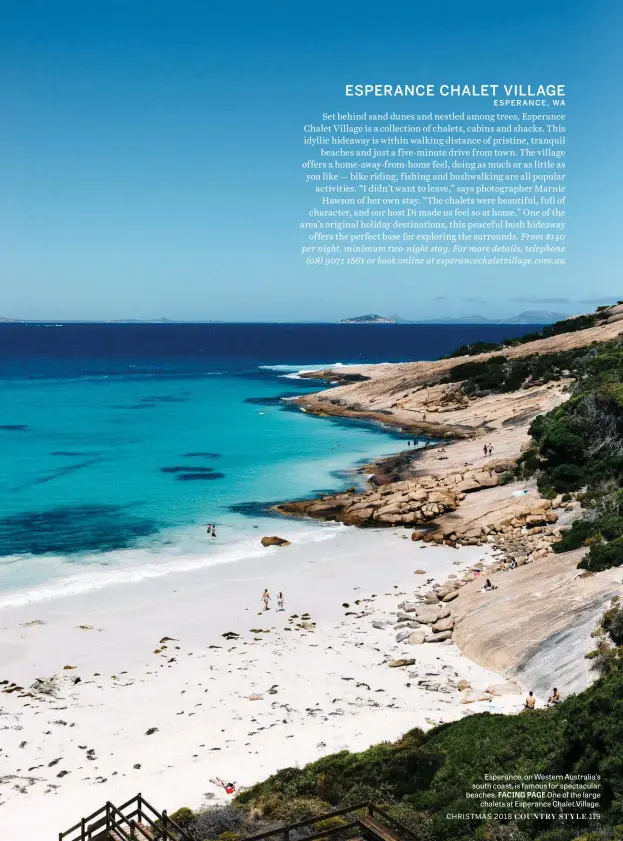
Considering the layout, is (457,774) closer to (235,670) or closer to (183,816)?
(183,816)

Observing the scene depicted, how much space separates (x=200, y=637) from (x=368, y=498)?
61.6 feet

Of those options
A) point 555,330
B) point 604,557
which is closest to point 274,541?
point 604,557

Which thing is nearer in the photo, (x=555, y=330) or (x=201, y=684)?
(x=201, y=684)

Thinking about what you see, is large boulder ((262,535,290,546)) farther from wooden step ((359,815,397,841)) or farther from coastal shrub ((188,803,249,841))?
wooden step ((359,815,397,841))

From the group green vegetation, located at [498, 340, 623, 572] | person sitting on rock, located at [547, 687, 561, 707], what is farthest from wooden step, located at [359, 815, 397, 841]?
green vegetation, located at [498, 340, 623, 572]

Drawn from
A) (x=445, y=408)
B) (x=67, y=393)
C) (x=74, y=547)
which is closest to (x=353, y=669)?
(x=74, y=547)

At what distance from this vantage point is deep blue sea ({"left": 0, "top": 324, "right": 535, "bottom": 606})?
33500 millimetres

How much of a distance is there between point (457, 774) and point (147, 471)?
4125 cm

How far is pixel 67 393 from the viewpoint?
10012cm

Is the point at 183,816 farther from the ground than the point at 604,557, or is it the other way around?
the point at 604,557

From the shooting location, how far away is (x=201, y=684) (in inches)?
829

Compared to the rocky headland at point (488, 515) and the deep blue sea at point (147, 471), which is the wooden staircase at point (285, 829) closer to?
the rocky headland at point (488, 515)

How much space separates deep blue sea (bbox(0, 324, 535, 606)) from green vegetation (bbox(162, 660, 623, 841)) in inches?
686

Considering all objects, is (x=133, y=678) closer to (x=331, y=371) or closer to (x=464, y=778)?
(x=464, y=778)
